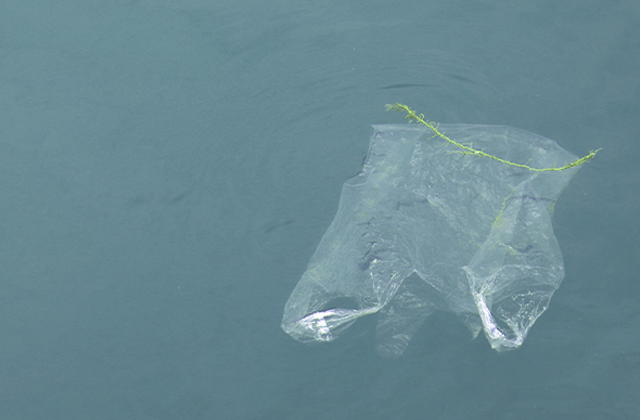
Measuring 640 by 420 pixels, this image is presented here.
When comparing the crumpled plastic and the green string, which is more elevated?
the green string

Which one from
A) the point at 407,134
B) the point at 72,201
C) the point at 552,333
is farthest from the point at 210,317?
the point at 552,333

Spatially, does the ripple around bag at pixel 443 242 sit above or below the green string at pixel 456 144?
below

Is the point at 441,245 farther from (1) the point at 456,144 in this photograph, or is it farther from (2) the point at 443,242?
(1) the point at 456,144

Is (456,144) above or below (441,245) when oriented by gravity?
above

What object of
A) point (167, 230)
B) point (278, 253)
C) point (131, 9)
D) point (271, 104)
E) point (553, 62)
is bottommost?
point (278, 253)

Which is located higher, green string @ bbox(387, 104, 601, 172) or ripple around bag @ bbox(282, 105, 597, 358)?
green string @ bbox(387, 104, 601, 172)

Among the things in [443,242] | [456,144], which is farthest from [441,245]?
[456,144]

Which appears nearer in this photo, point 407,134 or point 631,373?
→ point 631,373

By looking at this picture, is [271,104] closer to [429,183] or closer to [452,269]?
[429,183]
